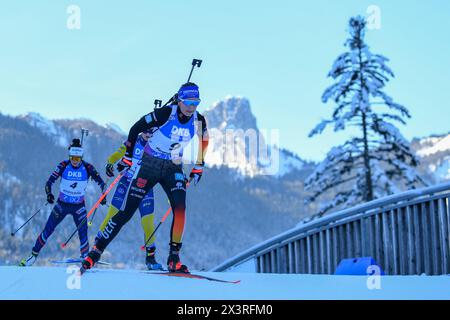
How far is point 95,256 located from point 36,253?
145 inches

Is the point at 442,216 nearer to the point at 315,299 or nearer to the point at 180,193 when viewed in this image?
the point at 180,193

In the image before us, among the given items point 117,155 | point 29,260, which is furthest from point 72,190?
point 117,155

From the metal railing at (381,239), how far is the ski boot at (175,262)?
548 cm

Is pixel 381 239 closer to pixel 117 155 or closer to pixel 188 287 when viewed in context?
pixel 117 155

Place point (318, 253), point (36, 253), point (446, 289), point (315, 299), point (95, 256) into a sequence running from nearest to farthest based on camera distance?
point (315, 299) < point (446, 289) < point (95, 256) < point (36, 253) < point (318, 253)

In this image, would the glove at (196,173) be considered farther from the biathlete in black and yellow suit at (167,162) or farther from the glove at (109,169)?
the glove at (109,169)

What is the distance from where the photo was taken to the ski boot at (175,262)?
24.9ft

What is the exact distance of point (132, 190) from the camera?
7.85 m

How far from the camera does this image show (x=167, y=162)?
25.9ft

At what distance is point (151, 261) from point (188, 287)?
271 centimetres

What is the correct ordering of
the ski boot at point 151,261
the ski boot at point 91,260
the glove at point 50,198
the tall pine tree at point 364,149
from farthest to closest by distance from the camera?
the tall pine tree at point 364,149, the glove at point 50,198, the ski boot at point 151,261, the ski boot at point 91,260

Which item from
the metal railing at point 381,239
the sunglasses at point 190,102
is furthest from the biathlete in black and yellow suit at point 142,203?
the metal railing at point 381,239

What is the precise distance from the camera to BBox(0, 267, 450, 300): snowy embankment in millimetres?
5789
